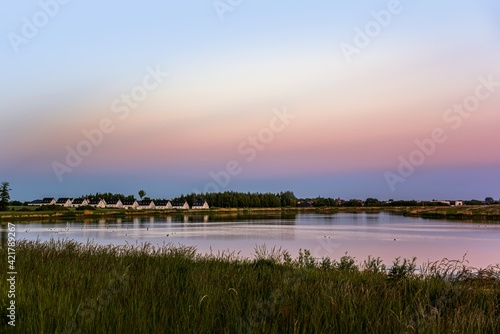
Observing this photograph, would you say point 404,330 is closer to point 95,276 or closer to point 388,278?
point 95,276

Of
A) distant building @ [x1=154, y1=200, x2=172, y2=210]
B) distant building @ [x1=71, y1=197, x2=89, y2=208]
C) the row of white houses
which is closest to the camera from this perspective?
the row of white houses

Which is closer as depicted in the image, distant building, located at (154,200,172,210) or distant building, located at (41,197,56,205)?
distant building, located at (41,197,56,205)

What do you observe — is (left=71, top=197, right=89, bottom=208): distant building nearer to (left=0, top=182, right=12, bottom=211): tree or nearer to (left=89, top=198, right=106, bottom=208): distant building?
(left=89, top=198, right=106, bottom=208): distant building

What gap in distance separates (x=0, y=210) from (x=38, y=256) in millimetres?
106957

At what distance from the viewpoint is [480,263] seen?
2598 cm

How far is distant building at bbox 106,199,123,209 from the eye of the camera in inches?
6906

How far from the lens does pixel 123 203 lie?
7175 inches

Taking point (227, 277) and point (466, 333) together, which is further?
point (227, 277)

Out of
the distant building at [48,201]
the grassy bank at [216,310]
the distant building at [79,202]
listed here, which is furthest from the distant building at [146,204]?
the grassy bank at [216,310]

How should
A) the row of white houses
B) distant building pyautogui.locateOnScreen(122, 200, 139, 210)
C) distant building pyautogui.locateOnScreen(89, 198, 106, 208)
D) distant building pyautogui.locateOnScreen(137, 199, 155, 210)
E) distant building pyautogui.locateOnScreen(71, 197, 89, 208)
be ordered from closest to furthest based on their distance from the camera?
distant building pyautogui.locateOnScreen(89, 198, 106, 208)
the row of white houses
distant building pyautogui.locateOnScreen(71, 197, 89, 208)
distant building pyautogui.locateOnScreen(122, 200, 139, 210)
distant building pyautogui.locateOnScreen(137, 199, 155, 210)

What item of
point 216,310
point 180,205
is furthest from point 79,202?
point 216,310

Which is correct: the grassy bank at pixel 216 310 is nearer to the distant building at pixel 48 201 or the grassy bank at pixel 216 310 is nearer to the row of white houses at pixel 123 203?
the row of white houses at pixel 123 203

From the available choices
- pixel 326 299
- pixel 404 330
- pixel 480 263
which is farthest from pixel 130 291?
pixel 480 263

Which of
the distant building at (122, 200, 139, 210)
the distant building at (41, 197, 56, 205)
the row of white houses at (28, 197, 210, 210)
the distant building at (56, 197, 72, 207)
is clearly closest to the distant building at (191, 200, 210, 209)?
the row of white houses at (28, 197, 210, 210)
